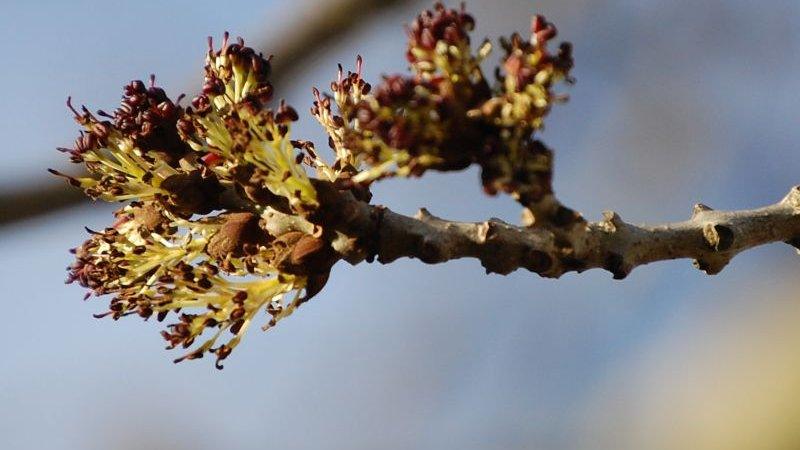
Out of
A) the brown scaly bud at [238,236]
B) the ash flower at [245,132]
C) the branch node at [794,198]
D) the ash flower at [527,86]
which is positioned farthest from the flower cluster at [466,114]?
the branch node at [794,198]

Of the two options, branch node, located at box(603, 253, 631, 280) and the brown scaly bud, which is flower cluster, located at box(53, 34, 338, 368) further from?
branch node, located at box(603, 253, 631, 280)

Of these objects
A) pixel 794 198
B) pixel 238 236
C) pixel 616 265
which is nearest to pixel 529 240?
pixel 616 265

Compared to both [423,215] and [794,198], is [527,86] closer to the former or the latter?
[423,215]

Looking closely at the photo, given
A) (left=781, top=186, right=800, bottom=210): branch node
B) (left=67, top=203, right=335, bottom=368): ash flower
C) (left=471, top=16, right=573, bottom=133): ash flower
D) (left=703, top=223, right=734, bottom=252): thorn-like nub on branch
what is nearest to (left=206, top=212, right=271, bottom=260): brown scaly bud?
(left=67, top=203, right=335, bottom=368): ash flower

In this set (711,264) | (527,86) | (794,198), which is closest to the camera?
(527,86)

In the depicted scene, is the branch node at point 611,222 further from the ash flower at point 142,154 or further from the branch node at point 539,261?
the ash flower at point 142,154

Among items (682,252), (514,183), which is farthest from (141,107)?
(682,252)
